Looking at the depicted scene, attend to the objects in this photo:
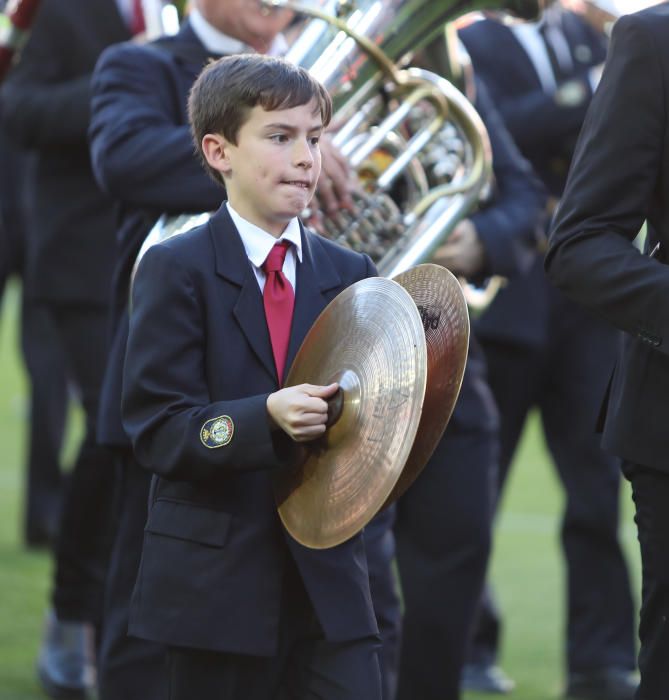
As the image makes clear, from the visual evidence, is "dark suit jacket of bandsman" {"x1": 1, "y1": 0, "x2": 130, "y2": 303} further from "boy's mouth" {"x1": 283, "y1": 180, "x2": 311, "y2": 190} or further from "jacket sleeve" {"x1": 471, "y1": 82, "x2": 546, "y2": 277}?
"boy's mouth" {"x1": 283, "y1": 180, "x2": 311, "y2": 190}

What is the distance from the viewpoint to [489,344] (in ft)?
16.6

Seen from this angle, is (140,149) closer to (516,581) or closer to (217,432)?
(217,432)

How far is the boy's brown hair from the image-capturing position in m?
2.90

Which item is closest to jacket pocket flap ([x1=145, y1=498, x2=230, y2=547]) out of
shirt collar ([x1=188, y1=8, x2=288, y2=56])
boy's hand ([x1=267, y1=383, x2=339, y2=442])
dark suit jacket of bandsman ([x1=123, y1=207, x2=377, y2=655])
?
dark suit jacket of bandsman ([x1=123, y1=207, x2=377, y2=655])

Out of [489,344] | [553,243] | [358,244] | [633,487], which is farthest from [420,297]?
[489,344]

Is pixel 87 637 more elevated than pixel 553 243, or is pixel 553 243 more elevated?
pixel 553 243

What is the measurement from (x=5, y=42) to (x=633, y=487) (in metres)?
2.12

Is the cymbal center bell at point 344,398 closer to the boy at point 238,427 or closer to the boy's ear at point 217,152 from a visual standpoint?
the boy at point 238,427

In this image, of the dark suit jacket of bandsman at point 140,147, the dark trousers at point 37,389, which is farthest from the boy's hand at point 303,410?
the dark trousers at point 37,389

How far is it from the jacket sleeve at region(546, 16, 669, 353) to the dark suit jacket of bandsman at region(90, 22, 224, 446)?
97 cm

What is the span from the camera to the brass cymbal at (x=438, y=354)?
281cm

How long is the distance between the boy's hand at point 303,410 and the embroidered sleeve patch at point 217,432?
8 centimetres

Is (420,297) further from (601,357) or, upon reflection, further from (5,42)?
(601,357)

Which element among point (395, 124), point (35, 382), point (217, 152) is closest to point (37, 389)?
point (35, 382)
